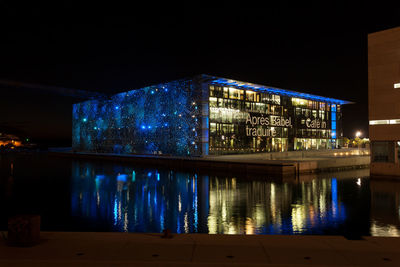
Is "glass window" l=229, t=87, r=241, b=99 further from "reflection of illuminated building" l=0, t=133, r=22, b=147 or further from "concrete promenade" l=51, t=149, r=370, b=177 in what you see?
"reflection of illuminated building" l=0, t=133, r=22, b=147

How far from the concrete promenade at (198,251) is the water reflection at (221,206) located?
3.68 metres

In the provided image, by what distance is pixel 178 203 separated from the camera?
16688mm

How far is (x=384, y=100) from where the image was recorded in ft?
81.3

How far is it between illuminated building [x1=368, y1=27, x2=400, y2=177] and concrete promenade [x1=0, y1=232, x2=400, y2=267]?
758 inches

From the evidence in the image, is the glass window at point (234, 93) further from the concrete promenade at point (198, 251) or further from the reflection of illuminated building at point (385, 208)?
the concrete promenade at point (198, 251)

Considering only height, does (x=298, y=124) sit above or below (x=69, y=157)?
above

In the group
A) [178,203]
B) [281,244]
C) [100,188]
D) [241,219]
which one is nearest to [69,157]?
[100,188]

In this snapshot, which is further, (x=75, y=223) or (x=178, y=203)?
(x=178, y=203)

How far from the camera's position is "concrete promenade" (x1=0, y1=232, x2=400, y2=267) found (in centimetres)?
604

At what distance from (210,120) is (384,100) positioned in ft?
83.7

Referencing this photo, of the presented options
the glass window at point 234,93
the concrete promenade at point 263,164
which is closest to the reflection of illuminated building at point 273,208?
the concrete promenade at point 263,164

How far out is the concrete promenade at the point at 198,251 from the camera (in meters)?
6.04

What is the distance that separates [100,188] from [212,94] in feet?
95.0

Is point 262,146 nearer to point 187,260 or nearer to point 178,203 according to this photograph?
point 178,203
